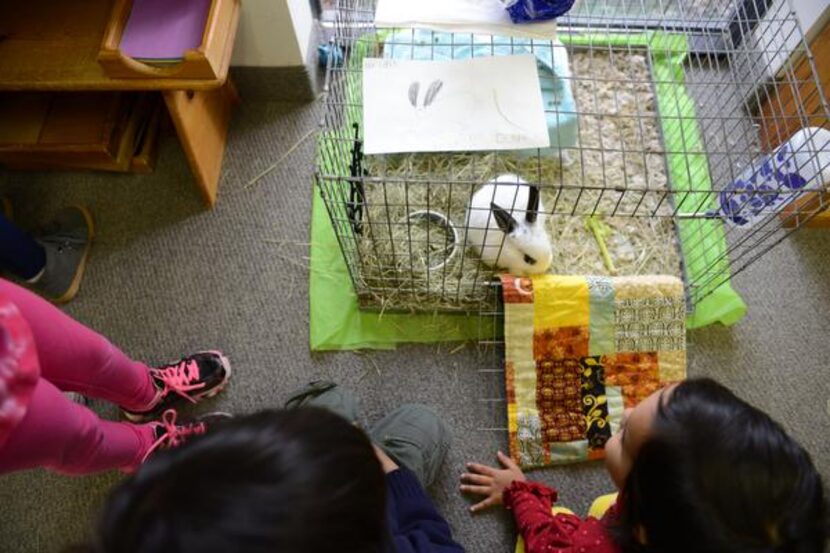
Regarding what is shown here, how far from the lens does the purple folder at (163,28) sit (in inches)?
43.6

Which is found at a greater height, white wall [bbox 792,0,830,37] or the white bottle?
white wall [bbox 792,0,830,37]

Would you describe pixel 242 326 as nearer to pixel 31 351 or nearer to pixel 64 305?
pixel 64 305

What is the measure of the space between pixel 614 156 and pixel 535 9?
1.64 feet

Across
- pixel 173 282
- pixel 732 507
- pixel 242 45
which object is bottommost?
pixel 732 507

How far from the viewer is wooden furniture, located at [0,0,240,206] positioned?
1.10m

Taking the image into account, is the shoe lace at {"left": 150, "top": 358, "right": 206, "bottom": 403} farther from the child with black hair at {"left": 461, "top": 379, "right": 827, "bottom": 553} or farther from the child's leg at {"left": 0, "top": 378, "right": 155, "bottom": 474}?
the child with black hair at {"left": 461, "top": 379, "right": 827, "bottom": 553}

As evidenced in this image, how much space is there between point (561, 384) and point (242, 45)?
113 cm

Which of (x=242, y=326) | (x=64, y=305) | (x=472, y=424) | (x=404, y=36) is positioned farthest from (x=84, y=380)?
(x=404, y=36)

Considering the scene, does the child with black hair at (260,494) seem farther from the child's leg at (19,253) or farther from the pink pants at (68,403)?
the child's leg at (19,253)

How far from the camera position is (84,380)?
3.00 feet

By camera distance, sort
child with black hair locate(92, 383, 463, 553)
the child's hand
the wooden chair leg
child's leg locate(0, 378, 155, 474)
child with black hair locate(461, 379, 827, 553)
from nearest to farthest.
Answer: child with black hair locate(92, 383, 463, 553) < child with black hair locate(461, 379, 827, 553) < child's leg locate(0, 378, 155, 474) < the child's hand < the wooden chair leg

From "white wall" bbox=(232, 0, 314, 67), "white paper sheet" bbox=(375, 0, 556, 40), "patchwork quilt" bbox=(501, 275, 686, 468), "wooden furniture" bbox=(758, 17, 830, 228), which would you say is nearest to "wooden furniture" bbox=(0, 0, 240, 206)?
"white wall" bbox=(232, 0, 314, 67)

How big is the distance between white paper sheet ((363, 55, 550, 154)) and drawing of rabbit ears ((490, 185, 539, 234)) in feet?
0.29

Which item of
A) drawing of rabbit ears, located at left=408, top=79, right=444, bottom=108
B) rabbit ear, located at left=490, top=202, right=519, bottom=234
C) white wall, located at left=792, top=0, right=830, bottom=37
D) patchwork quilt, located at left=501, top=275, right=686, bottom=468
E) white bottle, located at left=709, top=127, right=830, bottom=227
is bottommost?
patchwork quilt, located at left=501, top=275, right=686, bottom=468
